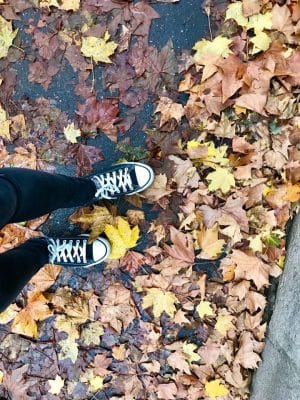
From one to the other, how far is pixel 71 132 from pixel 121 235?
1.88 ft

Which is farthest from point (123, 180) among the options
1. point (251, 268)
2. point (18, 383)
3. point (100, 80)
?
point (18, 383)

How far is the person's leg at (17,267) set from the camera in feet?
5.62

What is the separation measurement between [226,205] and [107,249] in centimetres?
62

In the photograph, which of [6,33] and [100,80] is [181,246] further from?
[6,33]

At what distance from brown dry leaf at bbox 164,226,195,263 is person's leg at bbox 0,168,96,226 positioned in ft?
1.76

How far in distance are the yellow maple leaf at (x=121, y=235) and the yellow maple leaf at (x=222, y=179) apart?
17.6 inches

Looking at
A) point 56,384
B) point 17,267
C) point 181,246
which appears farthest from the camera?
point 56,384

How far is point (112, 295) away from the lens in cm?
237

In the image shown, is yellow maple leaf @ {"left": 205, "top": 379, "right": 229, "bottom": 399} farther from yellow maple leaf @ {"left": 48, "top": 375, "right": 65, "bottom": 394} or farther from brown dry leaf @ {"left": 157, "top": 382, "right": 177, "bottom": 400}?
yellow maple leaf @ {"left": 48, "top": 375, "right": 65, "bottom": 394}

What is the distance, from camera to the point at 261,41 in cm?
206

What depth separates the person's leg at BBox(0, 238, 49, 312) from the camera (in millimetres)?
1712

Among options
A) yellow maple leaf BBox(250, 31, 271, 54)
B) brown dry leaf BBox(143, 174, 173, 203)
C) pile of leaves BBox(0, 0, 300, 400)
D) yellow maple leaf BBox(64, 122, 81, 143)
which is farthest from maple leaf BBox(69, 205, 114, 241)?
yellow maple leaf BBox(250, 31, 271, 54)

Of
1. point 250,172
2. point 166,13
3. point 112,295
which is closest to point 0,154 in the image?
point 112,295

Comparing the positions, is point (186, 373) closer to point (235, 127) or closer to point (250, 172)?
point (250, 172)
